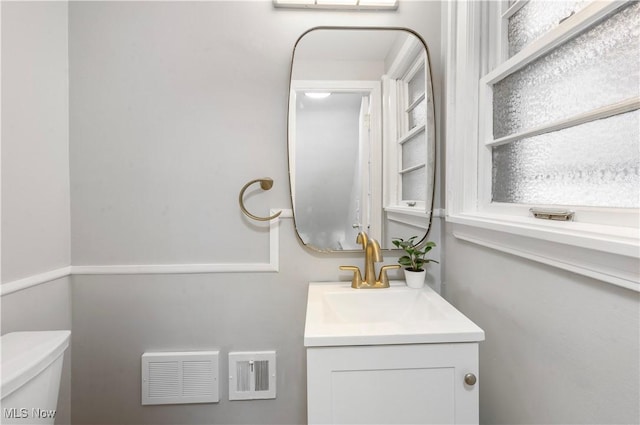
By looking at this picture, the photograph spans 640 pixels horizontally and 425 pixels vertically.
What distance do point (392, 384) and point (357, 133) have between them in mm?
866

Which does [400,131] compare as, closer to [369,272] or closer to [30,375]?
[369,272]

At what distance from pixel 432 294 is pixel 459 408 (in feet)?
1.36

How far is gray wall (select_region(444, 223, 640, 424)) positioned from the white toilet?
4.21 ft

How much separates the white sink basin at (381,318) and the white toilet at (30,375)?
0.72 m

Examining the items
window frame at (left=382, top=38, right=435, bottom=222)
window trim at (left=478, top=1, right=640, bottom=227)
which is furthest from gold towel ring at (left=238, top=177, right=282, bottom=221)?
window trim at (left=478, top=1, right=640, bottom=227)

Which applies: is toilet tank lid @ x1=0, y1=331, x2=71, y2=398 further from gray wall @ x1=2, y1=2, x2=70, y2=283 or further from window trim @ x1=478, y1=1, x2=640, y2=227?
window trim @ x1=478, y1=1, x2=640, y2=227

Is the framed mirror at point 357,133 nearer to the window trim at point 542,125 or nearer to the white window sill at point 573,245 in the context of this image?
the window trim at point 542,125

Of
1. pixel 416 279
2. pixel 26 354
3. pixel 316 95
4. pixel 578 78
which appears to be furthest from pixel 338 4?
pixel 26 354

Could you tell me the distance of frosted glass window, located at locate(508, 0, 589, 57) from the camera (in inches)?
32.0

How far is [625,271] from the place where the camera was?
539 mm

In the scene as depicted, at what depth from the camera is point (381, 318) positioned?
112 cm

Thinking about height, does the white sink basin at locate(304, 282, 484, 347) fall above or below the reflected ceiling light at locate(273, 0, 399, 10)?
below

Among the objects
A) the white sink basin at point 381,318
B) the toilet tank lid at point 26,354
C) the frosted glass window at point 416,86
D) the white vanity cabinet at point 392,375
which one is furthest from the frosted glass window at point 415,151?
the toilet tank lid at point 26,354

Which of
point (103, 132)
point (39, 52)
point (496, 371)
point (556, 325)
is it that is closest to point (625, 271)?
point (556, 325)
